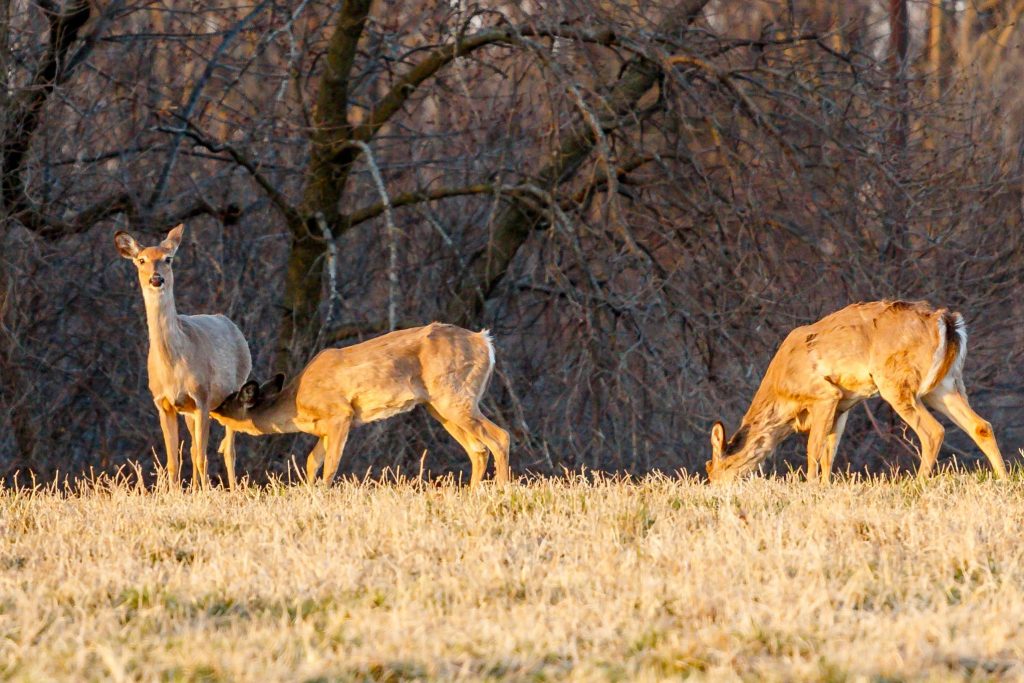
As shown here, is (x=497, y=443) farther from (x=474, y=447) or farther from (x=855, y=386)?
(x=855, y=386)

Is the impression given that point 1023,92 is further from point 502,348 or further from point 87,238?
point 87,238

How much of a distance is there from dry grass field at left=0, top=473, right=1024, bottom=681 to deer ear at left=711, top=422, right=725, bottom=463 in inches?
92.3

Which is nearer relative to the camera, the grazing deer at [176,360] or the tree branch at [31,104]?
the grazing deer at [176,360]

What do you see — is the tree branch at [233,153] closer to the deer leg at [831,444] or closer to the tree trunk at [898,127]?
the tree trunk at [898,127]

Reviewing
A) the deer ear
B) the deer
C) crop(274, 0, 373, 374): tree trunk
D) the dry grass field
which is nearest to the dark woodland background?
crop(274, 0, 373, 374): tree trunk

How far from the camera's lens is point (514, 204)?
14.0 m

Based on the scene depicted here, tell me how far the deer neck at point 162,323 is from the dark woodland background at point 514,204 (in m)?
2.24

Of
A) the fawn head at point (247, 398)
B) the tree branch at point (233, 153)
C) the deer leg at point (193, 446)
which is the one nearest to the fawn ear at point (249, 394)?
the fawn head at point (247, 398)

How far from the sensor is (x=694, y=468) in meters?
14.9

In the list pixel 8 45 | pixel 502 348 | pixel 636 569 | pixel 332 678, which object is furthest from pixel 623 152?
pixel 332 678

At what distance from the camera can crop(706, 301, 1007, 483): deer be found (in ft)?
32.9

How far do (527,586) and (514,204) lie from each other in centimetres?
843

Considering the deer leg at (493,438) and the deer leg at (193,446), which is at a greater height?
the deer leg at (493,438)

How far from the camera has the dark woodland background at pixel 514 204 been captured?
41.6ft
